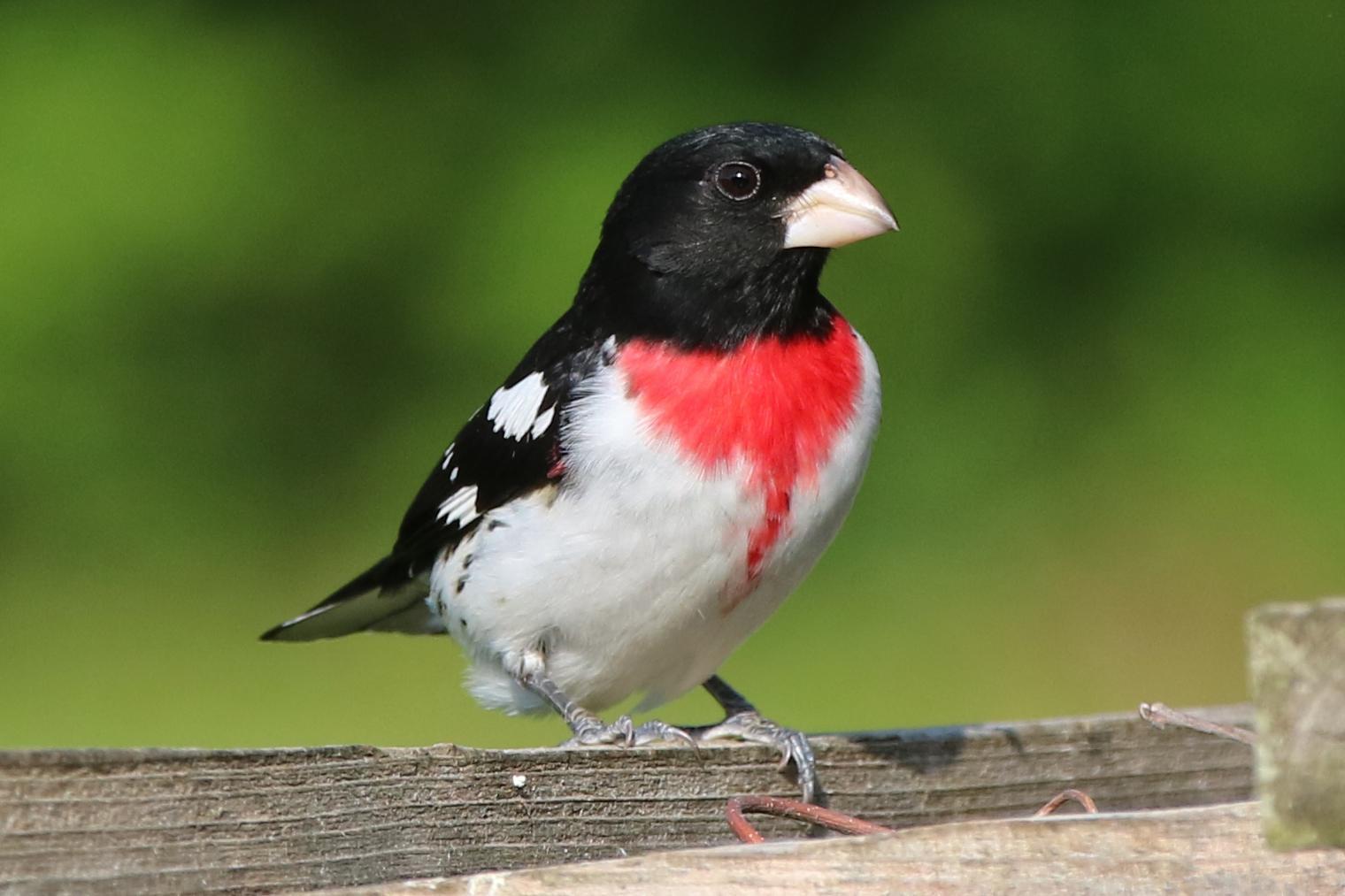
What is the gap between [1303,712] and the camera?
4.00ft

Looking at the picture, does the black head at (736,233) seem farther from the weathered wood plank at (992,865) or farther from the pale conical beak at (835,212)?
the weathered wood plank at (992,865)

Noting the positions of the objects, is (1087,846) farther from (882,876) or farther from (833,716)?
(833,716)

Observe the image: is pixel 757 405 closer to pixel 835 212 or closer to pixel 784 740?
pixel 835 212

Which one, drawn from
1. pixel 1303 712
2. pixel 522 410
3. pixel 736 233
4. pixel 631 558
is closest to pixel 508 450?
pixel 522 410

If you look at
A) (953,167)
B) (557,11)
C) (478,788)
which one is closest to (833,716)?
(953,167)

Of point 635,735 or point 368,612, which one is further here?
point 368,612

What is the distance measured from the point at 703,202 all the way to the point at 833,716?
7.03ft

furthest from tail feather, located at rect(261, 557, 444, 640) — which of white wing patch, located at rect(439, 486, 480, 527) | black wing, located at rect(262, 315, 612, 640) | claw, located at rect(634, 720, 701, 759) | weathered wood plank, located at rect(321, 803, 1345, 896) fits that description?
weathered wood plank, located at rect(321, 803, 1345, 896)

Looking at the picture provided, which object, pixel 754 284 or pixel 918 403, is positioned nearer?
pixel 754 284

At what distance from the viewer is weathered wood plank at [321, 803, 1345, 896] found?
1545 mm

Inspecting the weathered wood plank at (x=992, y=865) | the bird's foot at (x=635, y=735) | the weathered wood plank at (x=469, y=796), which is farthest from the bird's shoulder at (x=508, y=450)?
the weathered wood plank at (x=992, y=865)

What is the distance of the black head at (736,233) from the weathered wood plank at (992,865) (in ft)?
3.96

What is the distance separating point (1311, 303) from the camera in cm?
559

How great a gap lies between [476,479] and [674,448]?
452 millimetres
